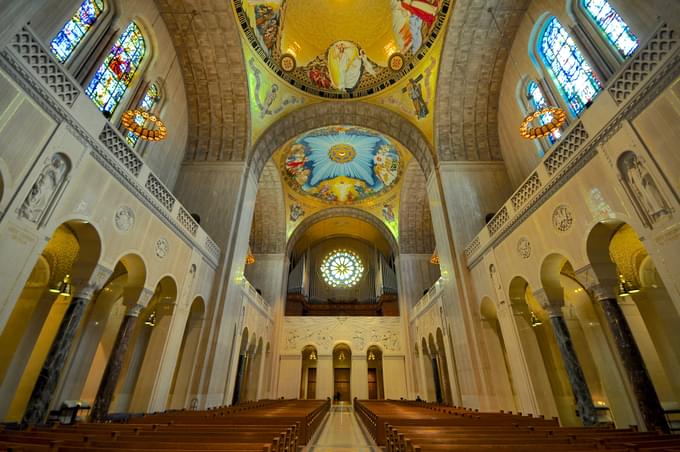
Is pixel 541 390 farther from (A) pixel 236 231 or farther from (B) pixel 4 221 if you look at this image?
(B) pixel 4 221

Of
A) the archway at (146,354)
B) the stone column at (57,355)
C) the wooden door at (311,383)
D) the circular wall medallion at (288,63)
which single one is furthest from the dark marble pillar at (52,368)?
the wooden door at (311,383)

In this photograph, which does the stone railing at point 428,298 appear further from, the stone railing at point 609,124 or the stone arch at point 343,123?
the stone railing at point 609,124

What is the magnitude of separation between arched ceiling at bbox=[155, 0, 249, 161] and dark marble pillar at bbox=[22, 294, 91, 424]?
6.85 meters

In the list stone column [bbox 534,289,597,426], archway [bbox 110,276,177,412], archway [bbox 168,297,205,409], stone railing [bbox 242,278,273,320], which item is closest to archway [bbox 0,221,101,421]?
archway [bbox 110,276,177,412]

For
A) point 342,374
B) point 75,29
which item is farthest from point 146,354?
point 342,374

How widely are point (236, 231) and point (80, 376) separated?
5.22 metres

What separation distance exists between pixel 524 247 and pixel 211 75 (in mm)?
10535

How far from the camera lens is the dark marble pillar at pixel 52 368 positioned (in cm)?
445

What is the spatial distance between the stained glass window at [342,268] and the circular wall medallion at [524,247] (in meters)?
16.3

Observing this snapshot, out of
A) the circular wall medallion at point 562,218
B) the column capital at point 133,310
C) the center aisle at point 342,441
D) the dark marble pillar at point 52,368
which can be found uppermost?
the circular wall medallion at point 562,218

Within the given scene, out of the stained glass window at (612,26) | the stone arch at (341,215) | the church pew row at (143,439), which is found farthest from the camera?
the stone arch at (341,215)

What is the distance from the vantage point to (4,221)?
12.3 ft

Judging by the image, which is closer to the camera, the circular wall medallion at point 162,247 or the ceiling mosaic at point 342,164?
the circular wall medallion at point 162,247

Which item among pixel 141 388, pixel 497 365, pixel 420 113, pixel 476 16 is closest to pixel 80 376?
pixel 141 388
